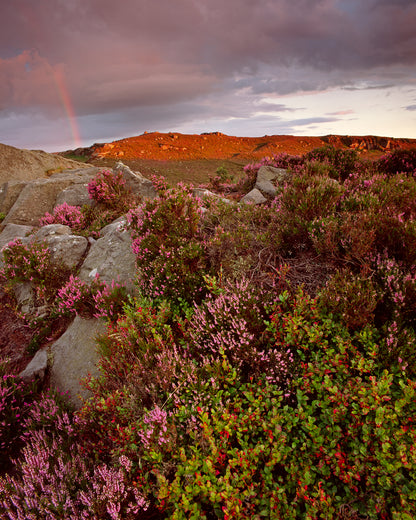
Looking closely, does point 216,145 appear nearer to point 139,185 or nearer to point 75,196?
point 139,185

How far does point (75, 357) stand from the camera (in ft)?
15.2

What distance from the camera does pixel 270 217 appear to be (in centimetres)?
548

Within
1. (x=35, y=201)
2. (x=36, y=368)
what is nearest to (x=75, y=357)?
(x=36, y=368)

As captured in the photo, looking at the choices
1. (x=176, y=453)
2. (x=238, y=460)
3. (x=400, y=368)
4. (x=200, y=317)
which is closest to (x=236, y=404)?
(x=238, y=460)

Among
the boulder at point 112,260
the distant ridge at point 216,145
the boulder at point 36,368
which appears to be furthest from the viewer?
the distant ridge at point 216,145

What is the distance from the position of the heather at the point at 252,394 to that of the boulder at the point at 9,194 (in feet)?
34.9

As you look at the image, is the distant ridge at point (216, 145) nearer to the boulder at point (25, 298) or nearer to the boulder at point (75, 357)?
the boulder at point (25, 298)

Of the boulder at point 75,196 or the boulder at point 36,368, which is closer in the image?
the boulder at point 36,368

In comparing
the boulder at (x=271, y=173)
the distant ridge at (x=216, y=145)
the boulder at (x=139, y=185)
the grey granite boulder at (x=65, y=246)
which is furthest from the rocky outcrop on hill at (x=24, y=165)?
the distant ridge at (x=216, y=145)

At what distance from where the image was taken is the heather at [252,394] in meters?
2.00

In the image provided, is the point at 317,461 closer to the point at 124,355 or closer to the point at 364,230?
the point at 124,355

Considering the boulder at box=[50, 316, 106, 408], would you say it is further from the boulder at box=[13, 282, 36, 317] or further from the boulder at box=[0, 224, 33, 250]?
the boulder at box=[0, 224, 33, 250]

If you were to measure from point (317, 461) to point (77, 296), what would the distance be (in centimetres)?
489

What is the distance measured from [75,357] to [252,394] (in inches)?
141
